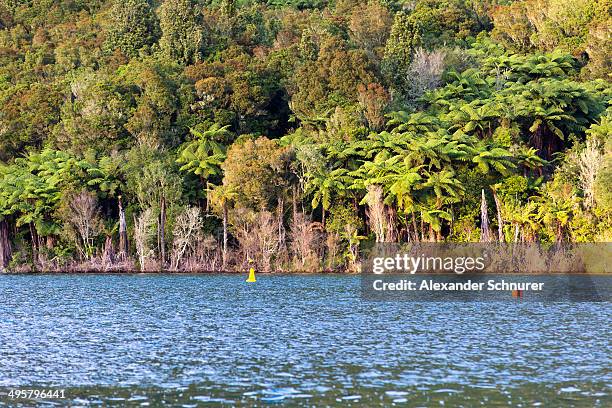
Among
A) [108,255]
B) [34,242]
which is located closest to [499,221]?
[108,255]

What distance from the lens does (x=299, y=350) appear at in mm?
25125

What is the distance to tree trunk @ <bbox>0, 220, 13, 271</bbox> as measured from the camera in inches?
2210

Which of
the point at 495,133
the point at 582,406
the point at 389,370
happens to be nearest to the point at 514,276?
the point at 495,133

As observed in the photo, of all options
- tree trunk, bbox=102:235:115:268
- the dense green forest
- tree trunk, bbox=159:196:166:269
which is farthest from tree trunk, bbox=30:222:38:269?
tree trunk, bbox=159:196:166:269

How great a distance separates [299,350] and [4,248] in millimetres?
35334

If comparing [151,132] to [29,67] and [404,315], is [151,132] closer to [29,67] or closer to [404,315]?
[29,67]

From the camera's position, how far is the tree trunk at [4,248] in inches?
2210

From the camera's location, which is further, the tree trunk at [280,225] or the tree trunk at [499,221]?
the tree trunk at [280,225]

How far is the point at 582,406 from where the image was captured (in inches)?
716

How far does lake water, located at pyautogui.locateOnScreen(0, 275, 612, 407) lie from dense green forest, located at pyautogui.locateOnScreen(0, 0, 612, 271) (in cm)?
1396

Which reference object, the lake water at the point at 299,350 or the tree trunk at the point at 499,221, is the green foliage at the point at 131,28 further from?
the lake water at the point at 299,350

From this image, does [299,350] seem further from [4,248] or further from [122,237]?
[4,248]

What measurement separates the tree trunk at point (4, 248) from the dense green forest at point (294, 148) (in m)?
0.12

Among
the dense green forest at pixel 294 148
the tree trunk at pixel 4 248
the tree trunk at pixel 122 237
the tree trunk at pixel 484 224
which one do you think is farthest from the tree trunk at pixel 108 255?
the tree trunk at pixel 484 224
